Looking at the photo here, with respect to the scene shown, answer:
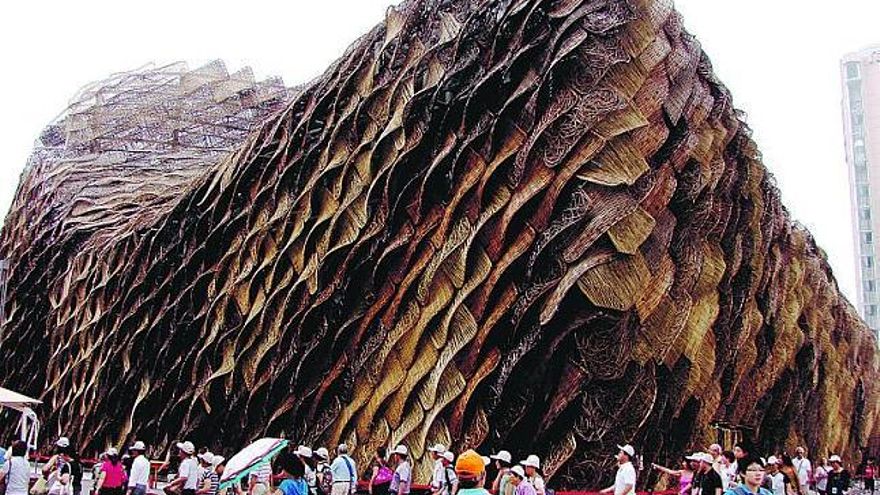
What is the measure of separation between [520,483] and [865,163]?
81792 millimetres

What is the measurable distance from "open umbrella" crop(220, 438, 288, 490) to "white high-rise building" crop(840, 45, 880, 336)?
83024 mm

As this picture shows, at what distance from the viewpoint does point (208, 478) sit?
14.2 metres

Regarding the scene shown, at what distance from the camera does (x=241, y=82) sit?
168 ft

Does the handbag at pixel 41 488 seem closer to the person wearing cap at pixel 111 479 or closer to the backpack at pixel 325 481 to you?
the person wearing cap at pixel 111 479

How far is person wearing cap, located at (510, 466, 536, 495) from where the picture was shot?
11.9 metres

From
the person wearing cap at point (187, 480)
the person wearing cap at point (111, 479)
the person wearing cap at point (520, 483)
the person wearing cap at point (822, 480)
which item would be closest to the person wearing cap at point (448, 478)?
the person wearing cap at point (520, 483)

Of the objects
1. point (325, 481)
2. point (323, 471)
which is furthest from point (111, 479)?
point (323, 471)

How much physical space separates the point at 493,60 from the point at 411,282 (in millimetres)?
4905

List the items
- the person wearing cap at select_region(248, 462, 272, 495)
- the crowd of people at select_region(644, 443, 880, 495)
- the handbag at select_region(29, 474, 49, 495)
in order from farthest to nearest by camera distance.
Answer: the handbag at select_region(29, 474, 49, 495)
the person wearing cap at select_region(248, 462, 272, 495)
the crowd of people at select_region(644, 443, 880, 495)

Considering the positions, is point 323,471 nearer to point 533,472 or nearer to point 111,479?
point 111,479

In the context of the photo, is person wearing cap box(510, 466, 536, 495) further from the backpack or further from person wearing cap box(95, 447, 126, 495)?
person wearing cap box(95, 447, 126, 495)

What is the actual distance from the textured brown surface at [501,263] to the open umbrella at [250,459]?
11121 mm

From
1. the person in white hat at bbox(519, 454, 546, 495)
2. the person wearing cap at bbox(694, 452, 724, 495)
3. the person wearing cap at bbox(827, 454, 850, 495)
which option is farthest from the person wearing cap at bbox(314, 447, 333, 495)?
the person wearing cap at bbox(827, 454, 850, 495)

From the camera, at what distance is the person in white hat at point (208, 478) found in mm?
13703
